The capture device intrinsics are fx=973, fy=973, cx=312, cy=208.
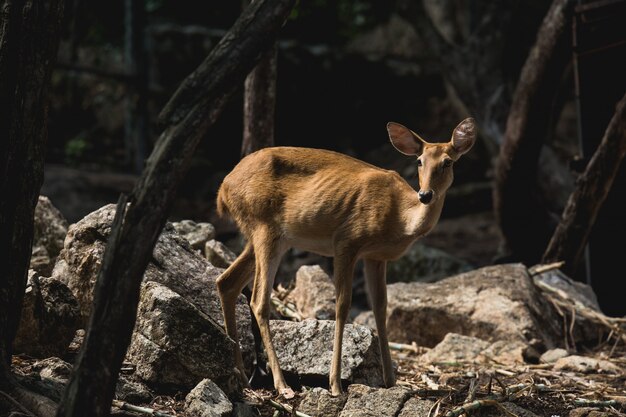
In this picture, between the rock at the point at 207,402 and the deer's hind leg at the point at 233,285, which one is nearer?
the rock at the point at 207,402

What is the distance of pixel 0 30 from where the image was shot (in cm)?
540

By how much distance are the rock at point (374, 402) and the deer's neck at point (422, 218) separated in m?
1.20

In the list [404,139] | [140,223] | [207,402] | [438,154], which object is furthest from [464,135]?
[140,223]

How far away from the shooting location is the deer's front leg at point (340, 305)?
258 inches

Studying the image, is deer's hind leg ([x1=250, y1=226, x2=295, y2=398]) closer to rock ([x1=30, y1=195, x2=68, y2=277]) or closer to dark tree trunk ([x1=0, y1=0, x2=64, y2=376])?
dark tree trunk ([x1=0, y1=0, x2=64, y2=376])

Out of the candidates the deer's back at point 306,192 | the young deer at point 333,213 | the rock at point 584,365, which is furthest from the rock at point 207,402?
the rock at point 584,365

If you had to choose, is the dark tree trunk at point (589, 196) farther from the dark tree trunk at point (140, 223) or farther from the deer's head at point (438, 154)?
the dark tree trunk at point (140, 223)

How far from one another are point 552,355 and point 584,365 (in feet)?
1.21

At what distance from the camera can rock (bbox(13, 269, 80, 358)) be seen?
629cm

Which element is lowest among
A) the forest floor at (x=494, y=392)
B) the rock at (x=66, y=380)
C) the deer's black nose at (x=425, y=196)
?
the forest floor at (x=494, y=392)

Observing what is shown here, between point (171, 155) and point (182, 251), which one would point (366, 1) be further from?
point (171, 155)

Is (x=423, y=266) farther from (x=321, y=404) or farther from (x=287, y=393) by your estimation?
(x=321, y=404)

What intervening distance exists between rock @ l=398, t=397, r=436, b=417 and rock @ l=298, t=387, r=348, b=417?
1.33 ft

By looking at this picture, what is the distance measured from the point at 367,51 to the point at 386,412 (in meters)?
13.9
